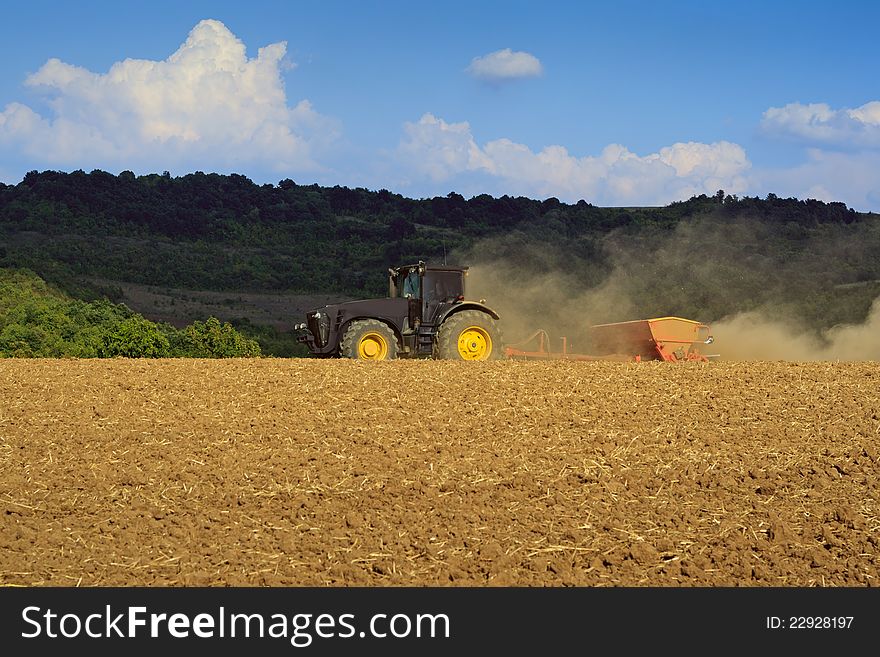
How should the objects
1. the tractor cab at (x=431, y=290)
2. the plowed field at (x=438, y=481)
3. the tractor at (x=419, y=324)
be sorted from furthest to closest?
the tractor cab at (x=431, y=290), the tractor at (x=419, y=324), the plowed field at (x=438, y=481)

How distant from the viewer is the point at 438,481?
9312 millimetres

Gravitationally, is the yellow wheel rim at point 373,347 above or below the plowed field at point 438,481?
above

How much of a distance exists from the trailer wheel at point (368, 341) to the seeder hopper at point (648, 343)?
9.23ft

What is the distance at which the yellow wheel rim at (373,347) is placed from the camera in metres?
17.5

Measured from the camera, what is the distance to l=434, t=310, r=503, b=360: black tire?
1767cm

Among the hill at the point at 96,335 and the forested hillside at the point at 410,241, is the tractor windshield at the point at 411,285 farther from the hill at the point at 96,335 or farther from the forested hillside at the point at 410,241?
the forested hillside at the point at 410,241

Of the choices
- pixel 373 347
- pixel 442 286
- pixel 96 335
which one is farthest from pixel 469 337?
pixel 96 335

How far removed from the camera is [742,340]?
24500mm

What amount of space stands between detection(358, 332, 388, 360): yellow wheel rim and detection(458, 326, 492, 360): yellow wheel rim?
1473 millimetres

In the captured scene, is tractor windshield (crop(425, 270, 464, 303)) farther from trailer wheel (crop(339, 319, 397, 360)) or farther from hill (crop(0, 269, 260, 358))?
hill (crop(0, 269, 260, 358))

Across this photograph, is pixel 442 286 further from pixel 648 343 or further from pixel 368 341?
pixel 648 343

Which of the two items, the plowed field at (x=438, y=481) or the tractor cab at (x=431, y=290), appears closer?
the plowed field at (x=438, y=481)

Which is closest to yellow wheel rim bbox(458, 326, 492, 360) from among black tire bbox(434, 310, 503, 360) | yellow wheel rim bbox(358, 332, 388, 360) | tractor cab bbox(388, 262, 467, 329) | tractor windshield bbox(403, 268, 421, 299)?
black tire bbox(434, 310, 503, 360)

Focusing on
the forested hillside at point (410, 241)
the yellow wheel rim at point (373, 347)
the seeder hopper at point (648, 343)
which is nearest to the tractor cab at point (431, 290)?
the yellow wheel rim at point (373, 347)
